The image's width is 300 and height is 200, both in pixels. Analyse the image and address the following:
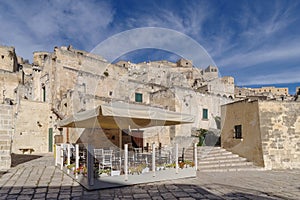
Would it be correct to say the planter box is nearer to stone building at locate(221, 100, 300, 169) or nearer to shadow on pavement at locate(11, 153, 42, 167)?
shadow on pavement at locate(11, 153, 42, 167)

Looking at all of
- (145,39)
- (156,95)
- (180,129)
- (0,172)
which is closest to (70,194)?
(0,172)

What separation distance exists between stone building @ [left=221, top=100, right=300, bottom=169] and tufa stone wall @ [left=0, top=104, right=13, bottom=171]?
379 inches

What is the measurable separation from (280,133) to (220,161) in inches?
119

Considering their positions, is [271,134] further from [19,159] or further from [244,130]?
[19,159]

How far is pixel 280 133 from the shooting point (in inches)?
410

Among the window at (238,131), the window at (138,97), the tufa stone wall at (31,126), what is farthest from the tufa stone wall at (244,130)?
the tufa stone wall at (31,126)

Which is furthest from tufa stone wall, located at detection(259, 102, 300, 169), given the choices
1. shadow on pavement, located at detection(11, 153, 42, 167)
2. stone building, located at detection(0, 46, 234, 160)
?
shadow on pavement, located at detection(11, 153, 42, 167)

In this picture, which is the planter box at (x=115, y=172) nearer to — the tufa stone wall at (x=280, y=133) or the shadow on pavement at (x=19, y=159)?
the shadow on pavement at (x=19, y=159)

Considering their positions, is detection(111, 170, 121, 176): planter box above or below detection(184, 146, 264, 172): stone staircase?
above

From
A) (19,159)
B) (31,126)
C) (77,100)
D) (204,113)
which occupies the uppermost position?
(77,100)

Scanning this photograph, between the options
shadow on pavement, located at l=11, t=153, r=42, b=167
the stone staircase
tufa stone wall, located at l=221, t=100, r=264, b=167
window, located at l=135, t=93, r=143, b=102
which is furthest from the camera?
window, located at l=135, t=93, r=143, b=102

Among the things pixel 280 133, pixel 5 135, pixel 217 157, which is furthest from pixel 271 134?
pixel 5 135

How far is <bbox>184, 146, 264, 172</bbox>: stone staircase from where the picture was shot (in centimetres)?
938

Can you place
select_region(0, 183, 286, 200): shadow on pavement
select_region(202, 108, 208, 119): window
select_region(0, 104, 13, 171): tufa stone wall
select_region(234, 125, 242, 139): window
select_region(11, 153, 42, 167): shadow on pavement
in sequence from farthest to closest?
1. select_region(202, 108, 208, 119): window
2. select_region(234, 125, 242, 139): window
3. select_region(11, 153, 42, 167): shadow on pavement
4. select_region(0, 104, 13, 171): tufa stone wall
5. select_region(0, 183, 286, 200): shadow on pavement
